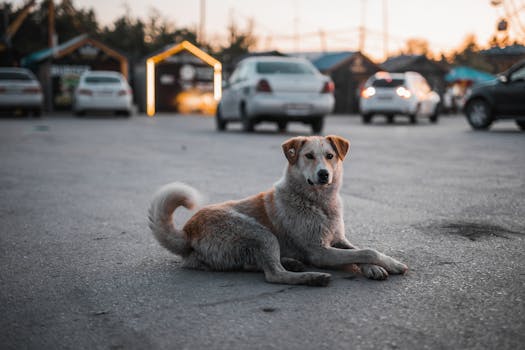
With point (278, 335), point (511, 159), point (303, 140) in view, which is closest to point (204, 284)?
point (278, 335)

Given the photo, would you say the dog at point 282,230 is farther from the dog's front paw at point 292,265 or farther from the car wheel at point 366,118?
the car wheel at point 366,118

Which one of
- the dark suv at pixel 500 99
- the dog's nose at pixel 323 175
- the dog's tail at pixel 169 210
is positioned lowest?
the dog's tail at pixel 169 210

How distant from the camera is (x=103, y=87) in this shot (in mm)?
25094

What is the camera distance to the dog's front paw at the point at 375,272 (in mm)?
3520

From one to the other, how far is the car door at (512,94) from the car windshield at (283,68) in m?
5.46

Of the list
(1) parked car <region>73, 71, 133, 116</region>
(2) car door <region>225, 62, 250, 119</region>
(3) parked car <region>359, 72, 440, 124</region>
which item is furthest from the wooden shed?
(2) car door <region>225, 62, 250, 119</region>

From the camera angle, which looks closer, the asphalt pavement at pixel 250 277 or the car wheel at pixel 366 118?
the asphalt pavement at pixel 250 277

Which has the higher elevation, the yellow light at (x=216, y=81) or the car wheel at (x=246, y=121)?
the yellow light at (x=216, y=81)

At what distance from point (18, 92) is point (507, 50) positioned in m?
22.1

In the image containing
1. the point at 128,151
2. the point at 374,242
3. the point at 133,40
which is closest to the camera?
the point at 374,242

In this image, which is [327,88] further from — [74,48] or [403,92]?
[74,48]

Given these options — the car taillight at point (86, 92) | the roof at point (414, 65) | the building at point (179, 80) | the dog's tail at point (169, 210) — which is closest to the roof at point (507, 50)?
the roof at point (414, 65)

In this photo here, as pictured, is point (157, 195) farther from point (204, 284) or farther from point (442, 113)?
point (442, 113)

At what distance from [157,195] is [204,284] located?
651 mm
